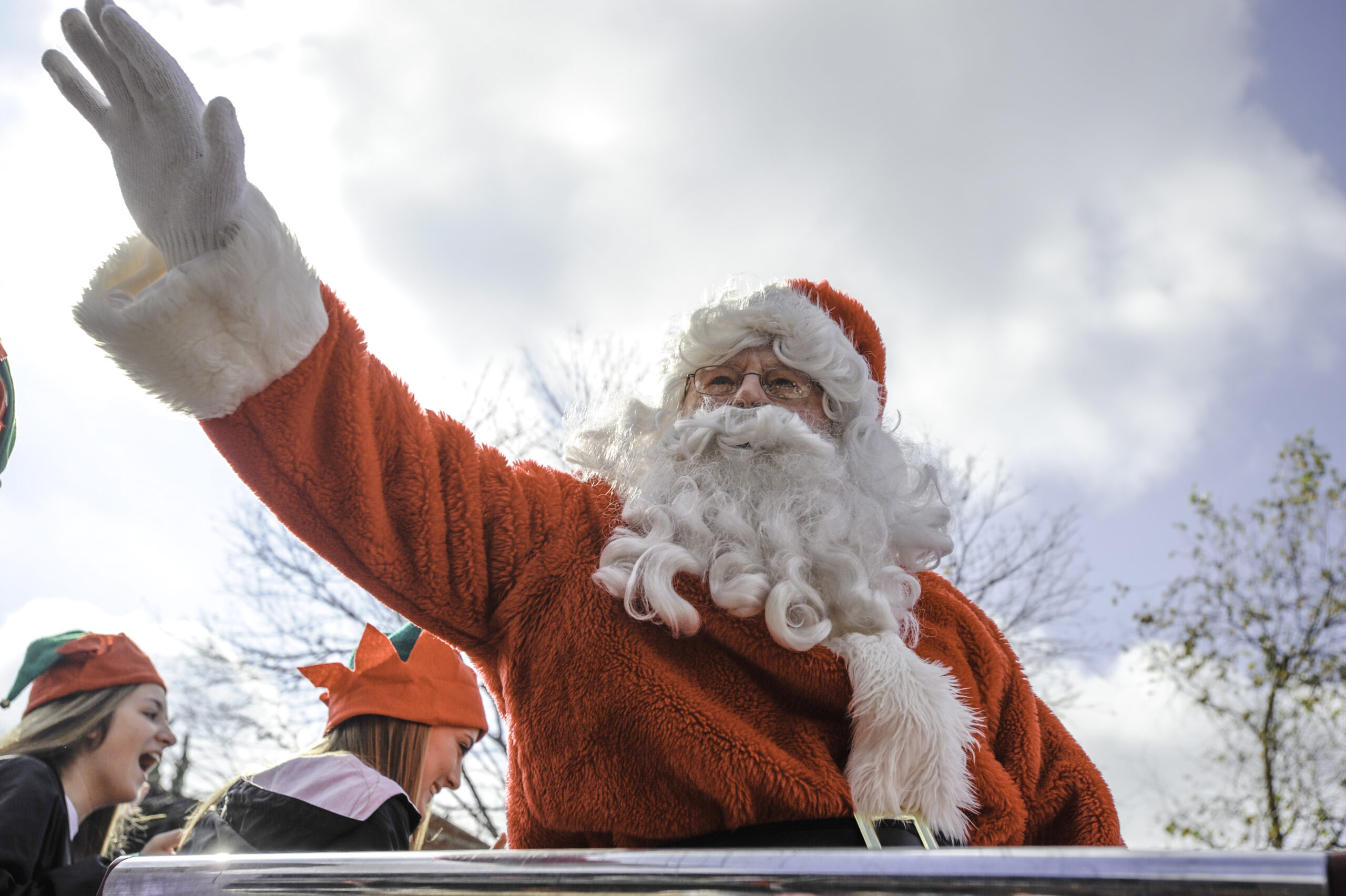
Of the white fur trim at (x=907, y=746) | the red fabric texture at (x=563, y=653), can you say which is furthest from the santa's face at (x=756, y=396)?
the white fur trim at (x=907, y=746)

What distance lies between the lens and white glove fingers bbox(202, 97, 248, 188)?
1.57 metres

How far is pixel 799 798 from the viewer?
184cm

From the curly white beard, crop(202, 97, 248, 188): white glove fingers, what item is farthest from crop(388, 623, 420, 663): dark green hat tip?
crop(202, 97, 248, 188): white glove fingers

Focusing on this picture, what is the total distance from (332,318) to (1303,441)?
14.4 meters

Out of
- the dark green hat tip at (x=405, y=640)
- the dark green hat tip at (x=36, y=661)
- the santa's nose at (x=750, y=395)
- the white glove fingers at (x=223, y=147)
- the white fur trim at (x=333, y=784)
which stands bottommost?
the white fur trim at (x=333, y=784)

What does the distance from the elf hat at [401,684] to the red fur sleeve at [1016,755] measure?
1.41 metres

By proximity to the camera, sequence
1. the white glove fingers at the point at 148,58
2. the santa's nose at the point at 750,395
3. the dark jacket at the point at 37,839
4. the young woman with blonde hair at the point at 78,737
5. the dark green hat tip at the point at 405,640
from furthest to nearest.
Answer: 1. the dark green hat tip at the point at 405,640
2. the young woman with blonde hair at the point at 78,737
3. the santa's nose at the point at 750,395
4. the dark jacket at the point at 37,839
5. the white glove fingers at the point at 148,58

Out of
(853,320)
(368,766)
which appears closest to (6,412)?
(368,766)

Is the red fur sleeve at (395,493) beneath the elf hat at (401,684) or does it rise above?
above

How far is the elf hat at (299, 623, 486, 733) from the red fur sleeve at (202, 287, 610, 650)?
890 mm

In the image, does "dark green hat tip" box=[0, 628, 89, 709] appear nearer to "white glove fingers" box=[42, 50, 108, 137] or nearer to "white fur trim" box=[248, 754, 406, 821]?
"white fur trim" box=[248, 754, 406, 821]

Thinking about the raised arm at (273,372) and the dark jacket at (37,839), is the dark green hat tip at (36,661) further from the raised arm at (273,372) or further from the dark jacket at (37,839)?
the raised arm at (273,372)

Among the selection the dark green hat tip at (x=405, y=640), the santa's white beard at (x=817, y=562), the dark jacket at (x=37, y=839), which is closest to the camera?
the santa's white beard at (x=817, y=562)

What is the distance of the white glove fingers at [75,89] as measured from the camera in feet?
5.17
